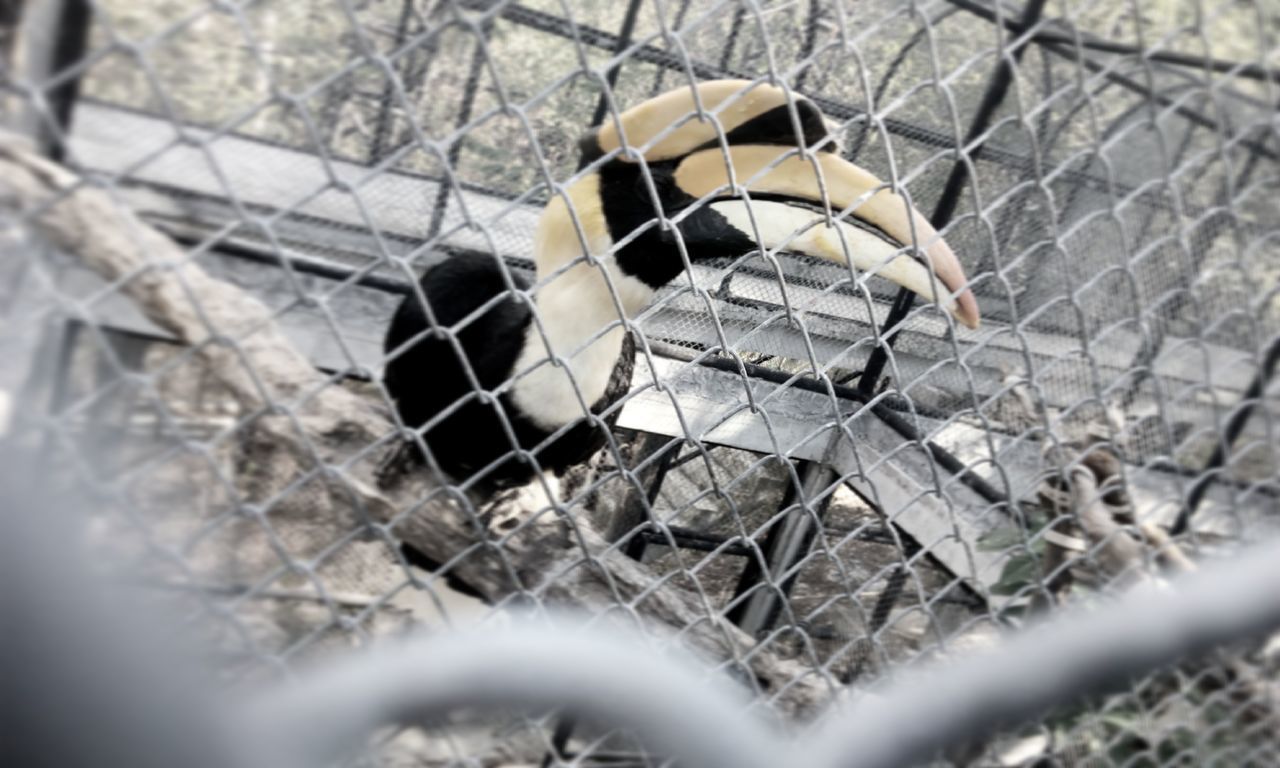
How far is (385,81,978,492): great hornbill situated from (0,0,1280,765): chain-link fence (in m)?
0.04

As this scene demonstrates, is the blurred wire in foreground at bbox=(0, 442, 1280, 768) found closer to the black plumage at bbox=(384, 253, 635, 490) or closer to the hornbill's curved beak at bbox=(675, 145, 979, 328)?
the hornbill's curved beak at bbox=(675, 145, 979, 328)

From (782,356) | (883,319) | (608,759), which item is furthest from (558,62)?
(608,759)

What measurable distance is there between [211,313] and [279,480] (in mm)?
348

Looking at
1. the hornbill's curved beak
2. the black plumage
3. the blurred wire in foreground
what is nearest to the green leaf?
the hornbill's curved beak

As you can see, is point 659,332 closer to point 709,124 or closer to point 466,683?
point 709,124

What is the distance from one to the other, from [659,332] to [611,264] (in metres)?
0.15

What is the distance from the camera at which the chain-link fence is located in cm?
67

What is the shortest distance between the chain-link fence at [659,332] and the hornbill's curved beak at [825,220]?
4 cm

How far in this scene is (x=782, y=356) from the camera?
4.99 feet

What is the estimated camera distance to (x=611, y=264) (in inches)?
66.6

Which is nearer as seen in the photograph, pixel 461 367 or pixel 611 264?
pixel 461 367

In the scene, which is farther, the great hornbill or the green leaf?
the green leaf

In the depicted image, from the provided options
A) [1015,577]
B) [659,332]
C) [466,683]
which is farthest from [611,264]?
[466,683]

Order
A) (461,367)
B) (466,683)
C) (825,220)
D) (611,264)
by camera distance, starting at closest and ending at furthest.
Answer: (466,683), (825,220), (461,367), (611,264)
